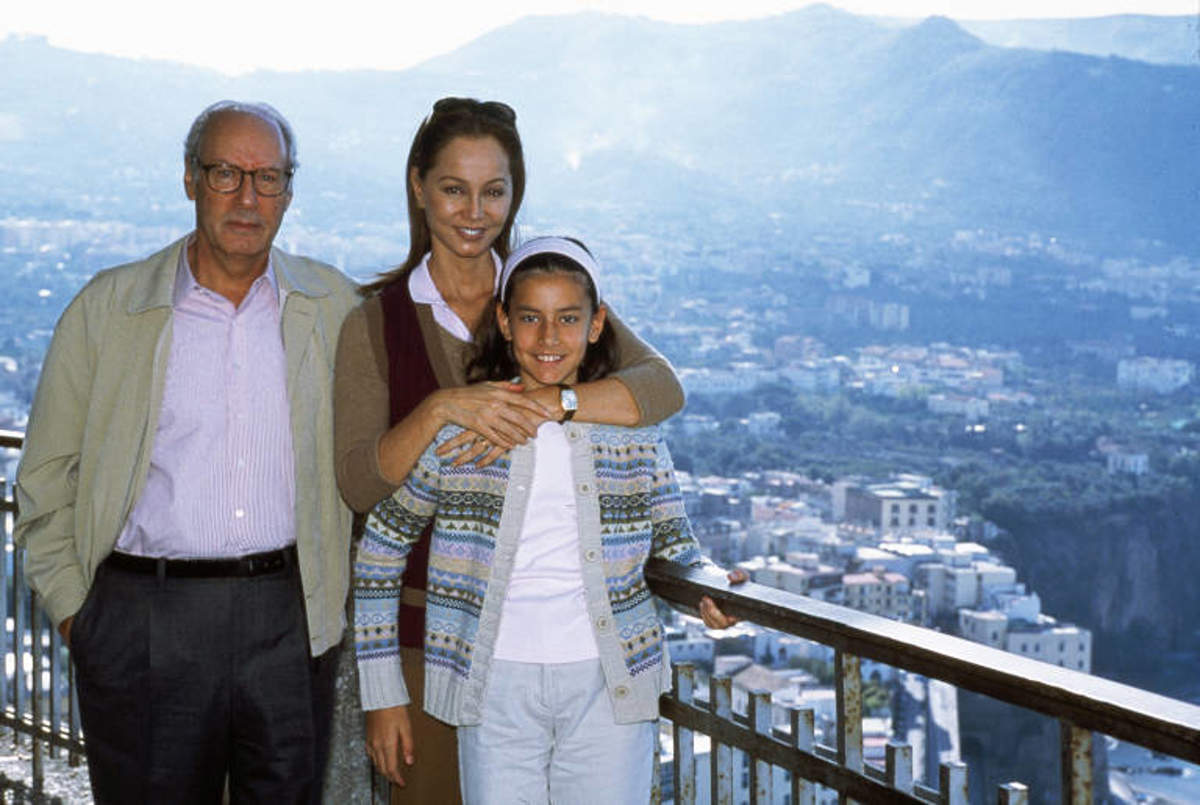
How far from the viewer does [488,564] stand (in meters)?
1.70

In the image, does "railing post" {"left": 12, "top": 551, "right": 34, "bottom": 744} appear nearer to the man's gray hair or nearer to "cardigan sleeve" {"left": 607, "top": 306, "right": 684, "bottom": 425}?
the man's gray hair

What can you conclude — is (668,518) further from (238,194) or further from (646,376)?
(238,194)

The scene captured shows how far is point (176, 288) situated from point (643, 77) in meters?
39.6

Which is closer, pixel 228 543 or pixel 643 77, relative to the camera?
pixel 228 543

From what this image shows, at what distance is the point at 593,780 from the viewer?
170 centimetres

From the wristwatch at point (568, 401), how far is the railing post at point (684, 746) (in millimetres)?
401

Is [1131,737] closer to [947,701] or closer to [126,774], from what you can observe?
[126,774]

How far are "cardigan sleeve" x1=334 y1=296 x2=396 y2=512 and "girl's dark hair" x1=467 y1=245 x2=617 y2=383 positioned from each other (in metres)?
0.13

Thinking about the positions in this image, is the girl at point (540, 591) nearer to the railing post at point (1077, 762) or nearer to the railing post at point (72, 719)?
the railing post at point (1077, 762)

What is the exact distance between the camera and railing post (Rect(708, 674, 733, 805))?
181 centimetres

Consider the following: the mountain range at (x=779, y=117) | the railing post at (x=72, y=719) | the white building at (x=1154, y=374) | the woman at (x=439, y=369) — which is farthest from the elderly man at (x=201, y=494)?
the white building at (x=1154, y=374)

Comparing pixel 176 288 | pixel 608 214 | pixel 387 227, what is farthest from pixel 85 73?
pixel 176 288

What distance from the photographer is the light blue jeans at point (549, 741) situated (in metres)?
1.68

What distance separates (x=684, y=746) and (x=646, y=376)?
526 mm
